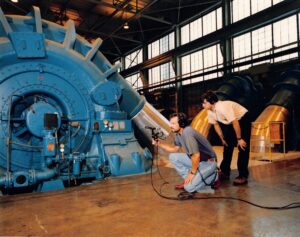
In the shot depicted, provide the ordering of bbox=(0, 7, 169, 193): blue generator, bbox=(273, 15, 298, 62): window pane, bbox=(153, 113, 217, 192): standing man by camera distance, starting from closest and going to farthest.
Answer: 1. bbox=(153, 113, 217, 192): standing man
2. bbox=(0, 7, 169, 193): blue generator
3. bbox=(273, 15, 298, 62): window pane

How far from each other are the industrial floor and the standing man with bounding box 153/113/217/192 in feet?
0.60

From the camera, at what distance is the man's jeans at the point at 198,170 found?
3.01 meters

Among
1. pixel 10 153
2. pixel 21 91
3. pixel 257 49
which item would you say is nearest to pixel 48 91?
pixel 21 91

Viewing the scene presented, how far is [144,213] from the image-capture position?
2.38 metres

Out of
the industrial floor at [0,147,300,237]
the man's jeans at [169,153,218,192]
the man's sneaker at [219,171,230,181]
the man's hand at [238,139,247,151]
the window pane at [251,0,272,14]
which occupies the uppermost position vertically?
the window pane at [251,0,272,14]

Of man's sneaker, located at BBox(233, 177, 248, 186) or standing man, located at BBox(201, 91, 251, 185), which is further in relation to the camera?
man's sneaker, located at BBox(233, 177, 248, 186)

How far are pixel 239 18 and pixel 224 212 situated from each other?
10.8m

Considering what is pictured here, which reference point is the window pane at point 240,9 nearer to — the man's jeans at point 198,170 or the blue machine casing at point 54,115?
the blue machine casing at point 54,115

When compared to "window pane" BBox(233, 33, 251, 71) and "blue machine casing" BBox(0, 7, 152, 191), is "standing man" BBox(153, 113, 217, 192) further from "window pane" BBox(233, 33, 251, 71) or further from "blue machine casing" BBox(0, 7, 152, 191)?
"window pane" BBox(233, 33, 251, 71)

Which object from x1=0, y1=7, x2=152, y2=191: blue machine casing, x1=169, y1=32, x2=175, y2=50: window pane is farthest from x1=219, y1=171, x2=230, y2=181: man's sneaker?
x1=169, y1=32, x2=175, y2=50: window pane

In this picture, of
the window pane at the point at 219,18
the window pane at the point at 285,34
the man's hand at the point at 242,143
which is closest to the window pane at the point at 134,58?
the window pane at the point at 219,18

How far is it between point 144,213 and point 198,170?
0.92 meters

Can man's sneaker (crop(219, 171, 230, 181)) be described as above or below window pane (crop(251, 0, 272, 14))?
below

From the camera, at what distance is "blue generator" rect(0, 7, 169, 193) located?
3590mm
